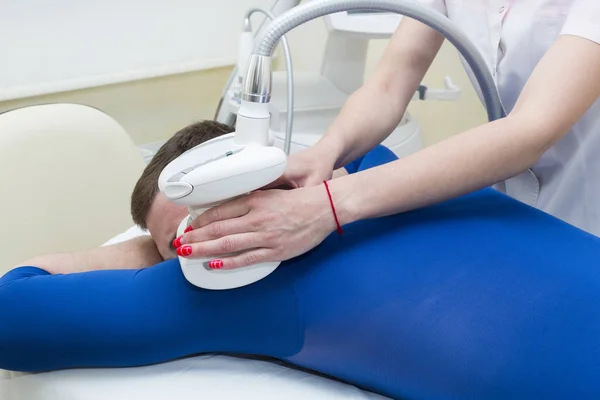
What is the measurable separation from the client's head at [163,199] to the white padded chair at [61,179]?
1.17ft

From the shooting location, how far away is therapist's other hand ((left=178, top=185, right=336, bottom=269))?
2.71 ft

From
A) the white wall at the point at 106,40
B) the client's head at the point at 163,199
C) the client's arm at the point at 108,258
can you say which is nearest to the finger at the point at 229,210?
the client's head at the point at 163,199

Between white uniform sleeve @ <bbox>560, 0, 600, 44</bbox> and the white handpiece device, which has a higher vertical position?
white uniform sleeve @ <bbox>560, 0, 600, 44</bbox>

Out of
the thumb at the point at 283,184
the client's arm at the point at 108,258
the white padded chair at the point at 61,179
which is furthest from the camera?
the white padded chair at the point at 61,179

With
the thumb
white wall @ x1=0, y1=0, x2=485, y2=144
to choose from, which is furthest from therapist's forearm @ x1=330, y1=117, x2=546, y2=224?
white wall @ x1=0, y1=0, x2=485, y2=144

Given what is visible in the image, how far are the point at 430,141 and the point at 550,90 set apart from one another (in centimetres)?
175

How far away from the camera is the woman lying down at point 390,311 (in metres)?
0.80

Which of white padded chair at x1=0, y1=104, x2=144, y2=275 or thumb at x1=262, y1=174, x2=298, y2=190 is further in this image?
white padded chair at x1=0, y1=104, x2=144, y2=275

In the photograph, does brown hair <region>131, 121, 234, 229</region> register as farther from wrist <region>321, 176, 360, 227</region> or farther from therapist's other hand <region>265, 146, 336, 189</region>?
wrist <region>321, 176, 360, 227</region>

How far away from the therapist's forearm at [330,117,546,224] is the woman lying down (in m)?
0.06

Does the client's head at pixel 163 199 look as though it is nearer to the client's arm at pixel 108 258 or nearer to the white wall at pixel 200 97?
the client's arm at pixel 108 258

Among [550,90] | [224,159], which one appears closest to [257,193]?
[224,159]

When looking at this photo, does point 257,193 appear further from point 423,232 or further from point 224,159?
point 423,232

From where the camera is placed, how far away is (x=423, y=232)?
2.99ft
